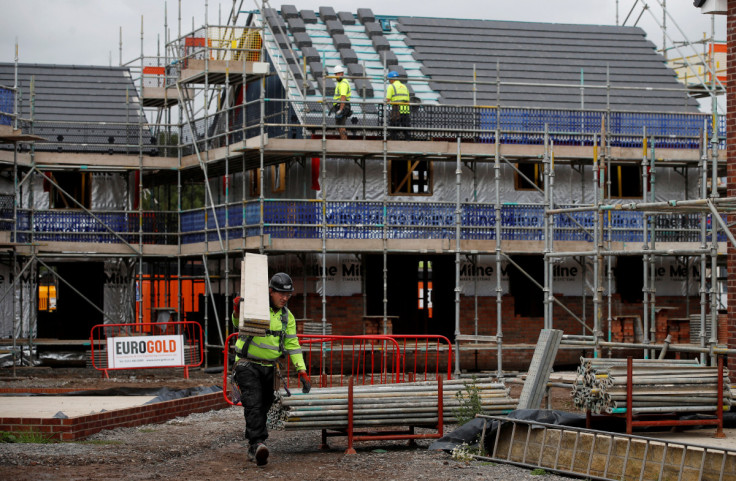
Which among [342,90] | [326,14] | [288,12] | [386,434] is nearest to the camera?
[386,434]

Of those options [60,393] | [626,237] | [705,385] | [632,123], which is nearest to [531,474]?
[705,385]

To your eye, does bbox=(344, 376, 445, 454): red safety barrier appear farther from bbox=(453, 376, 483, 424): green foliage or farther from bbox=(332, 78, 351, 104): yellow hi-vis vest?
bbox=(332, 78, 351, 104): yellow hi-vis vest

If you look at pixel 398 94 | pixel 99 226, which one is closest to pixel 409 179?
pixel 398 94

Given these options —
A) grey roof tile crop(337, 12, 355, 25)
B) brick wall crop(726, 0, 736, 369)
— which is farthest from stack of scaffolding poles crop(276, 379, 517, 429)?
grey roof tile crop(337, 12, 355, 25)

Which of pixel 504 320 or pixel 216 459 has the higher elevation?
pixel 504 320

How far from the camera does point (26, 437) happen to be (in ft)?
46.8

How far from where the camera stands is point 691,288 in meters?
31.4

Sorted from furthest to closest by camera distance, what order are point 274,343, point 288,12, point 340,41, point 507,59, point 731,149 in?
point 507,59 → point 288,12 → point 340,41 → point 731,149 → point 274,343

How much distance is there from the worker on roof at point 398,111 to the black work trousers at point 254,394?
54.1 feet

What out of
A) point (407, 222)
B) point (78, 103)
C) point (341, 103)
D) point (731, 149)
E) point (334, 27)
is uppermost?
point (334, 27)

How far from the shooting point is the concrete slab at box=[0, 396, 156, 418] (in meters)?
15.9

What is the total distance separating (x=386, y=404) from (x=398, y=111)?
16.1m

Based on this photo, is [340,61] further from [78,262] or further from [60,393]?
[60,393]

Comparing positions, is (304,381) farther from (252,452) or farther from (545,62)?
(545,62)
